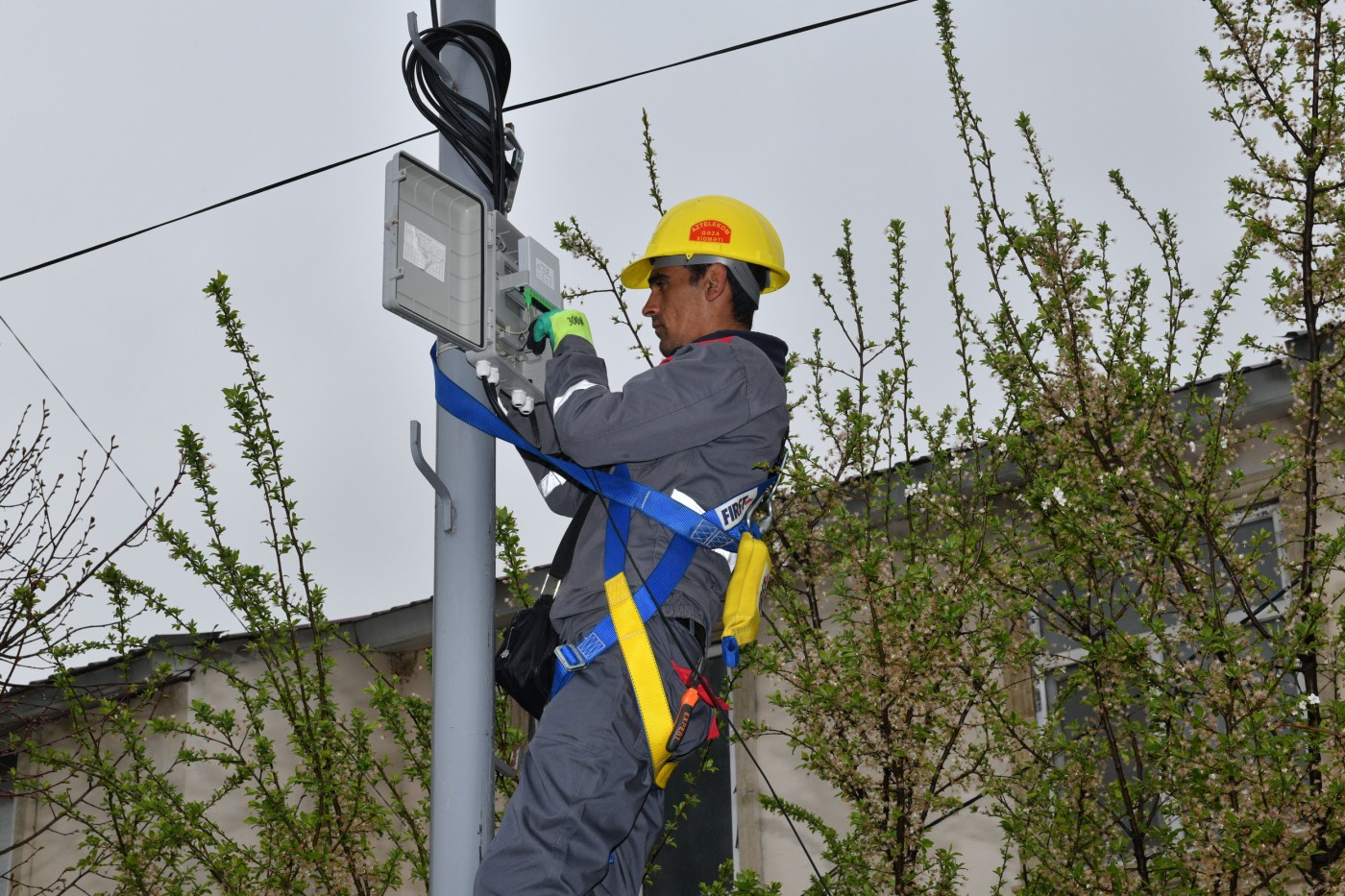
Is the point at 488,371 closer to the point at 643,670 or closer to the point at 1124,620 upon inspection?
the point at 643,670

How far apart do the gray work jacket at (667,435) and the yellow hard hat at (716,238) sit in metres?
0.36

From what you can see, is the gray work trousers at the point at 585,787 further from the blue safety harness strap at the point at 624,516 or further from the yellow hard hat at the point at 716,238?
the yellow hard hat at the point at 716,238

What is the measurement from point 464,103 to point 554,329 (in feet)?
2.41

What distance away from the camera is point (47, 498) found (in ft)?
30.1

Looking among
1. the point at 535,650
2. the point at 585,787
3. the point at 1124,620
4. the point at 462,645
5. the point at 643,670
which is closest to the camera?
the point at 585,787

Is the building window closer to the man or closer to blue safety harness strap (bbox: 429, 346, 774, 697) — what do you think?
the man

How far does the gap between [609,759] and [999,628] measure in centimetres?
296

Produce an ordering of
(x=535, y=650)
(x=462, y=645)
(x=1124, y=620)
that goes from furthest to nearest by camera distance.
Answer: (x=1124, y=620) → (x=535, y=650) → (x=462, y=645)

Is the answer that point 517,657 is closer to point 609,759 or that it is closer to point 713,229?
point 609,759

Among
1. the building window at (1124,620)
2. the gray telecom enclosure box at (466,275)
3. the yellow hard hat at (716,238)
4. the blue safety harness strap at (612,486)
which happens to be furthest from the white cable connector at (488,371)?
the building window at (1124,620)

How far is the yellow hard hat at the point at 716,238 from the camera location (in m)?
4.59

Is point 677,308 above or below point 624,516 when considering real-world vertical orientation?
above

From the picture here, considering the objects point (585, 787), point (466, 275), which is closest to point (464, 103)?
point (466, 275)

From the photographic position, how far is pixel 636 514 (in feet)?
13.4
